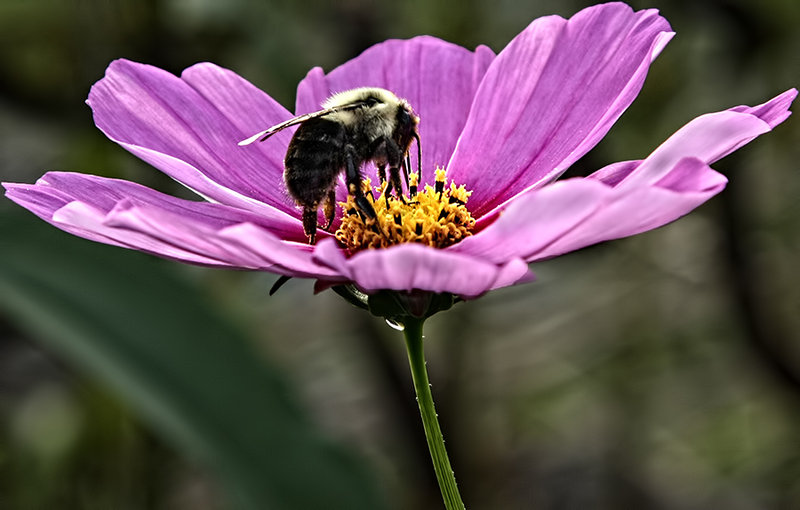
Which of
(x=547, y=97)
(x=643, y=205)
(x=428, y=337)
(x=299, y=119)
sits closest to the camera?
(x=643, y=205)

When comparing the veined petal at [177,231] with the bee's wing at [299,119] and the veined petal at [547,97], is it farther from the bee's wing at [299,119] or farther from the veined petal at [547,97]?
the veined petal at [547,97]

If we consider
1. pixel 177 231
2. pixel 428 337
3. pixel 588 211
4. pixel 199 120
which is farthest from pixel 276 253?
pixel 428 337

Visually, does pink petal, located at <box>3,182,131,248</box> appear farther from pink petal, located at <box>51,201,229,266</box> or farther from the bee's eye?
the bee's eye

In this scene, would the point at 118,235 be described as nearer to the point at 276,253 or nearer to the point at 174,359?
the point at 276,253

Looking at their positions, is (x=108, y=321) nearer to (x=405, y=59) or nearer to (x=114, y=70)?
(x=114, y=70)

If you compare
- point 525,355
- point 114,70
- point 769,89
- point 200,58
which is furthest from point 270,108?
point 525,355

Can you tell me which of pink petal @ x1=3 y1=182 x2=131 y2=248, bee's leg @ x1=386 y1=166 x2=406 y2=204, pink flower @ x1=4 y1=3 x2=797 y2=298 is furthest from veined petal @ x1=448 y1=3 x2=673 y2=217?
pink petal @ x1=3 y1=182 x2=131 y2=248
